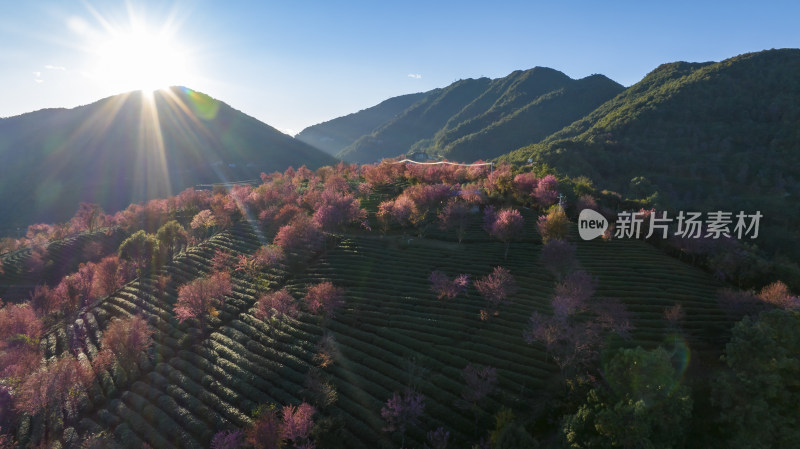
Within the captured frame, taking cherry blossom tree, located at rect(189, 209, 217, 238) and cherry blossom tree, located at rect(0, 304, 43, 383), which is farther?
cherry blossom tree, located at rect(189, 209, 217, 238)

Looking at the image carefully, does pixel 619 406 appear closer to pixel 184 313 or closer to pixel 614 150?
pixel 184 313

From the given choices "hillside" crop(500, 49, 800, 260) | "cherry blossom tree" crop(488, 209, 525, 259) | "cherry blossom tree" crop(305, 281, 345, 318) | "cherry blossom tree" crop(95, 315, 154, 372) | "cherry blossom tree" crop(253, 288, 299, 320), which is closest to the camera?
"cherry blossom tree" crop(95, 315, 154, 372)

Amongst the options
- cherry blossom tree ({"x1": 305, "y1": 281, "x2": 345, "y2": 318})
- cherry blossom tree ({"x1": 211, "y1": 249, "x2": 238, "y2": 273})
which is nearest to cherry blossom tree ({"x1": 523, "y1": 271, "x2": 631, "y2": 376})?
cherry blossom tree ({"x1": 305, "y1": 281, "x2": 345, "y2": 318})

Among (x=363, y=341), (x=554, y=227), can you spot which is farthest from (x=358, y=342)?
(x=554, y=227)

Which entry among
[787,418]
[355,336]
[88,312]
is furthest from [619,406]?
[88,312]

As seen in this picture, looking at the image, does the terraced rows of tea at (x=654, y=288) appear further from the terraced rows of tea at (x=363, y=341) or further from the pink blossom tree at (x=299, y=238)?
the pink blossom tree at (x=299, y=238)

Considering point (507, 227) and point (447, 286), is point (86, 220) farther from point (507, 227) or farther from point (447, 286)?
point (507, 227)

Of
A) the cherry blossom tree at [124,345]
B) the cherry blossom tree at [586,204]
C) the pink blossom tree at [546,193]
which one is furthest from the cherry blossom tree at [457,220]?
the cherry blossom tree at [124,345]

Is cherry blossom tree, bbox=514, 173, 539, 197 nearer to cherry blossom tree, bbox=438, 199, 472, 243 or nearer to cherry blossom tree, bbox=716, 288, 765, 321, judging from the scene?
cherry blossom tree, bbox=438, 199, 472, 243
